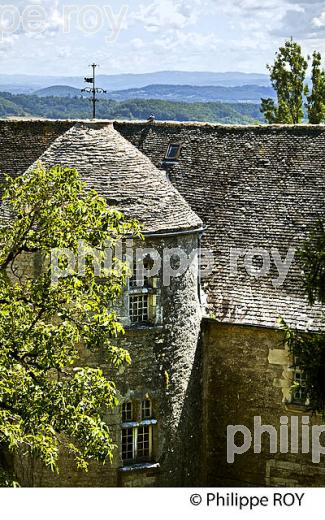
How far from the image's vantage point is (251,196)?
23.3m

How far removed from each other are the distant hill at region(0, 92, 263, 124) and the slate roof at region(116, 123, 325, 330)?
289ft

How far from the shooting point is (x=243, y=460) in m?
21.4

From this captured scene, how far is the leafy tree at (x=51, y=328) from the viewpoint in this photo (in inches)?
514

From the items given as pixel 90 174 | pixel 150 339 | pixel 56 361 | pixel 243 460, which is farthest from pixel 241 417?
pixel 56 361

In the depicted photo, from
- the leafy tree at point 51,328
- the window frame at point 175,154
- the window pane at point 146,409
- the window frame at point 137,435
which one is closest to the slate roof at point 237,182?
the window frame at point 175,154

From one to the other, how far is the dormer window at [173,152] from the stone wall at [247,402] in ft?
19.7

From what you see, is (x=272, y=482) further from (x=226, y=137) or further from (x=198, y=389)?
(x=226, y=137)

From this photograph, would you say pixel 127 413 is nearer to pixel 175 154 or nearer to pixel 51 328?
pixel 51 328

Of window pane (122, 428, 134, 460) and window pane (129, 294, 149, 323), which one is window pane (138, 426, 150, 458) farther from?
window pane (129, 294, 149, 323)

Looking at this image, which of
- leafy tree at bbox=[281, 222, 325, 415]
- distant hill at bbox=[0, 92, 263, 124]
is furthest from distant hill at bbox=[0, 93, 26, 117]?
leafy tree at bbox=[281, 222, 325, 415]

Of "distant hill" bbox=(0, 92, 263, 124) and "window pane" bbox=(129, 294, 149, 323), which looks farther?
"distant hill" bbox=(0, 92, 263, 124)

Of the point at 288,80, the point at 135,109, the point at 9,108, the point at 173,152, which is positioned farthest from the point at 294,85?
the point at 9,108

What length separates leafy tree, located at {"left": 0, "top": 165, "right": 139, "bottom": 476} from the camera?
1305 centimetres

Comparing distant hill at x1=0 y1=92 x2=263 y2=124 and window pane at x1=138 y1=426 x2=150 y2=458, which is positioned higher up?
distant hill at x1=0 y1=92 x2=263 y2=124
